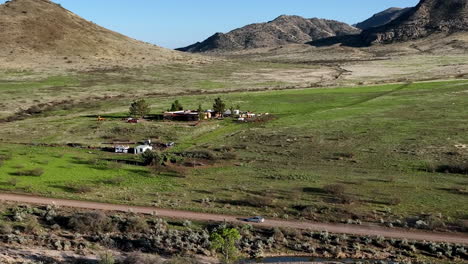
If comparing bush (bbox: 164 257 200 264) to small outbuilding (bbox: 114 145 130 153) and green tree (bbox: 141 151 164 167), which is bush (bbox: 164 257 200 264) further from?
small outbuilding (bbox: 114 145 130 153)

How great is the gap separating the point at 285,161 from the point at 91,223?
28446mm

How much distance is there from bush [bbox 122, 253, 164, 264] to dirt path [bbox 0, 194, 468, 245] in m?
7.71

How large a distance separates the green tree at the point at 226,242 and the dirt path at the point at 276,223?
18.3 feet

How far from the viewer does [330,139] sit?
7306 cm

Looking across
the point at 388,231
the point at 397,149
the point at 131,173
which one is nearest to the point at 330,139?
the point at 397,149

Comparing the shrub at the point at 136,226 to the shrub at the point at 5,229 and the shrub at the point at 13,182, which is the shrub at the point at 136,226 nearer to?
the shrub at the point at 5,229

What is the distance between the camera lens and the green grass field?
151 feet

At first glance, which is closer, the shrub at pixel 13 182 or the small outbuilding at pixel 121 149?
the shrub at pixel 13 182

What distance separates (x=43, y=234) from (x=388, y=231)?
2501cm

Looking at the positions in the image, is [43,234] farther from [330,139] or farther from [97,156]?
[330,139]

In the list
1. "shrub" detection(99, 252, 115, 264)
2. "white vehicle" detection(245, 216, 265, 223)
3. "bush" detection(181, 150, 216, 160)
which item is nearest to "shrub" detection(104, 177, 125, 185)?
"bush" detection(181, 150, 216, 160)

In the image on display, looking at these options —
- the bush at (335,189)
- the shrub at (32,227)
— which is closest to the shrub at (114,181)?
the shrub at (32,227)

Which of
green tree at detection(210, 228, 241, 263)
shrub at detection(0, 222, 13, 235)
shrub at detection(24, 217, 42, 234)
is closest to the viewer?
green tree at detection(210, 228, 241, 263)

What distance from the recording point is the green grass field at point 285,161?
4600cm
